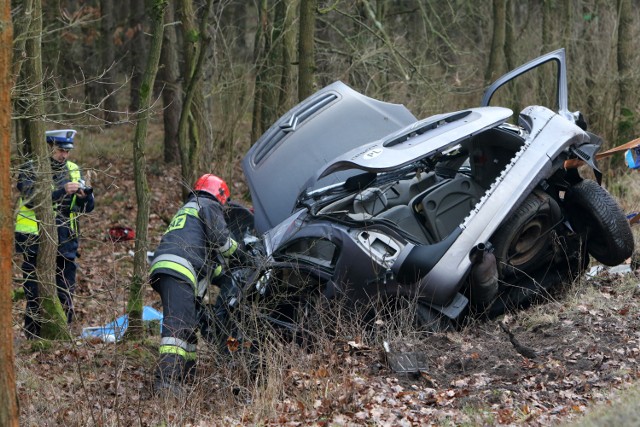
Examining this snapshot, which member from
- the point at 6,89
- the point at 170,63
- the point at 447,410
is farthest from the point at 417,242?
the point at 170,63

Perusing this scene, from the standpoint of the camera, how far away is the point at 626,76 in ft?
50.9

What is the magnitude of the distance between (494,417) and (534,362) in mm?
1025

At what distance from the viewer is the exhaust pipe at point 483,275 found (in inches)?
257

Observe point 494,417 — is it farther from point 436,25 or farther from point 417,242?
point 436,25

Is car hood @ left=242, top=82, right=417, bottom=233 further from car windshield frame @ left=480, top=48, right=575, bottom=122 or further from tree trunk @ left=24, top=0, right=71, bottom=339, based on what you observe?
tree trunk @ left=24, top=0, right=71, bottom=339

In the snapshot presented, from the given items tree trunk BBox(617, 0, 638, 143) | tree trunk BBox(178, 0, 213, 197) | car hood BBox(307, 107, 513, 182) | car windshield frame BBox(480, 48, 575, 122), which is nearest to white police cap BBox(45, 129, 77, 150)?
tree trunk BBox(178, 0, 213, 197)

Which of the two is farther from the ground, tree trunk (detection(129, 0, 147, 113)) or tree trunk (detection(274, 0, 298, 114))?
tree trunk (detection(274, 0, 298, 114))

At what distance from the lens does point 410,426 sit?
5195mm

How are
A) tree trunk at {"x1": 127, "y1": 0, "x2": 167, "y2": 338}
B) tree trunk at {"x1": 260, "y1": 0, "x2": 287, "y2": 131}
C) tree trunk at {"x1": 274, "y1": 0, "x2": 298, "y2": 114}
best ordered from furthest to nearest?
tree trunk at {"x1": 260, "y1": 0, "x2": 287, "y2": 131} < tree trunk at {"x1": 274, "y1": 0, "x2": 298, "y2": 114} < tree trunk at {"x1": 127, "y1": 0, "x2": 167, "y2": 338}

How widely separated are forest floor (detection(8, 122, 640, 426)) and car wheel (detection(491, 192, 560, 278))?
15.6 inches

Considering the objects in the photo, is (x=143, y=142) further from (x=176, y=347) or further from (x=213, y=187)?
(x=176, y=347)

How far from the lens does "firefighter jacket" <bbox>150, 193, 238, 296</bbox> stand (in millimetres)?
6984

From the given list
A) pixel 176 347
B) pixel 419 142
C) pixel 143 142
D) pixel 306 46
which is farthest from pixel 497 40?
pixel 176 347

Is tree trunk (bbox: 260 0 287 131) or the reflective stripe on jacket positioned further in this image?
tree trunk (bbox: 260 0 287 131)
